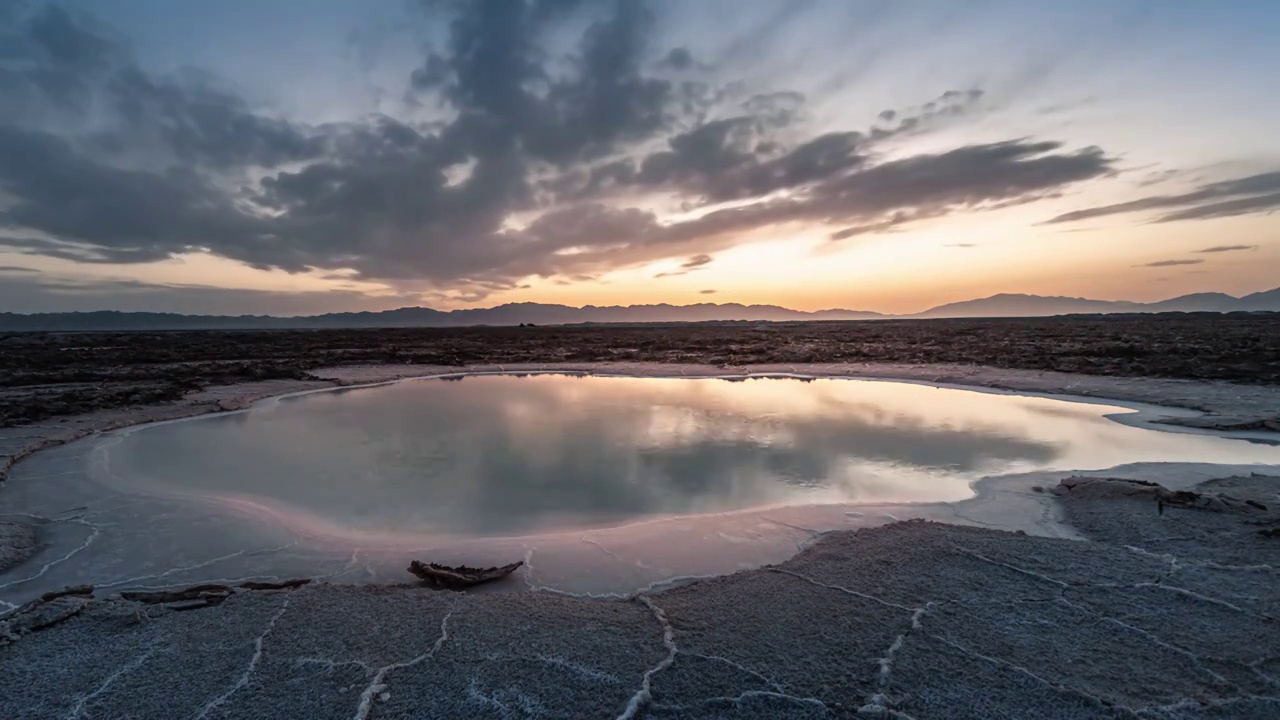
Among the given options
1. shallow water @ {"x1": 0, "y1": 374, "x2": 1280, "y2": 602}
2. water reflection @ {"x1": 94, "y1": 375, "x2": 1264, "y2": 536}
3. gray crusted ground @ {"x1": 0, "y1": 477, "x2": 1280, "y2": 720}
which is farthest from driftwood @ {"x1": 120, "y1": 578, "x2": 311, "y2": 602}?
water reflection @ {"x1": 94, "y1": 375, "x2": 1264, "y2": 536}

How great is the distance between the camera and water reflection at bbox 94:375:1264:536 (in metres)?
7.96

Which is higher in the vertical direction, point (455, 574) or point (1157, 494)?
point (1157, 494)

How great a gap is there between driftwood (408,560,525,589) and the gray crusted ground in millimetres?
344

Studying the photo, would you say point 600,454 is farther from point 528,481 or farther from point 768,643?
point 768,643

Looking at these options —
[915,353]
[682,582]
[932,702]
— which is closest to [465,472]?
[682,582]

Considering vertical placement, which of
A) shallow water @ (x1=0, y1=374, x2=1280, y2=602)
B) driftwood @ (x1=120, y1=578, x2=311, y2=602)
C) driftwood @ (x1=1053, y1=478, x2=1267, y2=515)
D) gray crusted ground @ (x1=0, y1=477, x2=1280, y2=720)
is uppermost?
driftwood @ (x1=1053, y1=478, x2=1267, y2=515)

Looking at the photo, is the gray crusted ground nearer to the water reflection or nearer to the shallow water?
the shallow water

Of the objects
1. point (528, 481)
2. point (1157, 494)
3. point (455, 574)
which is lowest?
point (528, 481)

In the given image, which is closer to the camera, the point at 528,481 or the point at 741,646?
the point at 741,646

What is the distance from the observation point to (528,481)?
30.0ft

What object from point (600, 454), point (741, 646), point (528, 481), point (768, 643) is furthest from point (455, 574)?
point (600, 454)

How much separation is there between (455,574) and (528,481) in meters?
3.85

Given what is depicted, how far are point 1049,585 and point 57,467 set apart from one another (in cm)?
1458

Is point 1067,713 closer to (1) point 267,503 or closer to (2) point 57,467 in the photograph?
(1) point 267,503
